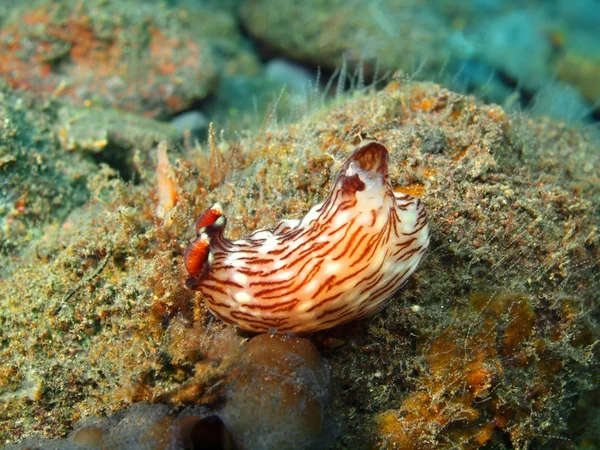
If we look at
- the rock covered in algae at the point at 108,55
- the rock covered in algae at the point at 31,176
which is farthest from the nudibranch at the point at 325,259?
the rock covered in algae at the point at 108,55

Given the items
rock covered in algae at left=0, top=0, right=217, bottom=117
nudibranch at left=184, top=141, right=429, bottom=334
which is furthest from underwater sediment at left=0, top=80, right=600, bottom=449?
rock covered in algae at left=0, top=0, right=217, bottom=117

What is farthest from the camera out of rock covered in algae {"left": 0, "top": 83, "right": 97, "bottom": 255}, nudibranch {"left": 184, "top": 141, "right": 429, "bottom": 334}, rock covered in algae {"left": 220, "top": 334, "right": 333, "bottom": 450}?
rock covered in algae {"left": 0, "top": 83, "right": 97, "bottom": 255}

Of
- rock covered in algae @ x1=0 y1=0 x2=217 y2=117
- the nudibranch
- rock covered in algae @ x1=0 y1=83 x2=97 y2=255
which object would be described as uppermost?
the nudibranch

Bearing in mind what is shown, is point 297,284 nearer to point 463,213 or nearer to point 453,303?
point 453,303

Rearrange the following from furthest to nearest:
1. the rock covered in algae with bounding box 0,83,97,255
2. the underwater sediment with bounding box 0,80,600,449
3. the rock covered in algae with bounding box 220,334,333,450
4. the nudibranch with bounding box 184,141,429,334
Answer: the rock covered in algae with bounding box 0,83,97,255, the underwater sediment with bounding box 0,80,600,449, the nudibranch with bounding box 184,141,429,334, the rock covered in algae with bounding box 220,334,333,450

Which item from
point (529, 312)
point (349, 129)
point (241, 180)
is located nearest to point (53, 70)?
point (241, 180)

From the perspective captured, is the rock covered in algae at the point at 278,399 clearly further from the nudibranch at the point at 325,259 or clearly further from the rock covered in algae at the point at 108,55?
the rock covered in algae at the point at 108,55

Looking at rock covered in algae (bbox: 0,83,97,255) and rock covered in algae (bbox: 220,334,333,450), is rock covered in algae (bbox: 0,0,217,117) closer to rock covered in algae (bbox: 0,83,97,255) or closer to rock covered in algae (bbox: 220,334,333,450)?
rock covered in algae (bbox: 0,83,97,255)
